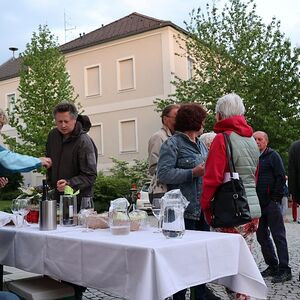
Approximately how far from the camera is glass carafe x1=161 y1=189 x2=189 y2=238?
2.77m

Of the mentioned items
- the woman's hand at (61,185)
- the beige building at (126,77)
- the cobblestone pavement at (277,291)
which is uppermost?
the beige building at (126,77)

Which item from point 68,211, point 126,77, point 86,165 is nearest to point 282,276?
point 86,165

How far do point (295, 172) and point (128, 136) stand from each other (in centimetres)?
1931

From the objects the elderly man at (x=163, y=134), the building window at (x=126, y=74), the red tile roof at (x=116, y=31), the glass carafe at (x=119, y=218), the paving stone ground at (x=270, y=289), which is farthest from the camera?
the building window at (x=126, y=74)

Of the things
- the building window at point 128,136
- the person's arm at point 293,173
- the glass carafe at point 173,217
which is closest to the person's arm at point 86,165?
the glass carafe at point 173,217

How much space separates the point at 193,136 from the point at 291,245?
A: 4877mm

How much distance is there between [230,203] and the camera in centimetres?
334

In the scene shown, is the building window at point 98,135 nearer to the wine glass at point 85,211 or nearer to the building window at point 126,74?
the building window at point 126,74

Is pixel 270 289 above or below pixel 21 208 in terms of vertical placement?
below

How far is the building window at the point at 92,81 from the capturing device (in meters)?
25.4

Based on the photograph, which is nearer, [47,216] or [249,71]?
[47,216]

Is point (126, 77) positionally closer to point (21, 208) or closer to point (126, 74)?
point (126, 74)

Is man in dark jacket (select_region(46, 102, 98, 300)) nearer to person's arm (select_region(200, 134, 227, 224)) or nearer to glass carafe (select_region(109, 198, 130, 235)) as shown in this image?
glass carafe (select_region(109, 198, 130, 235))

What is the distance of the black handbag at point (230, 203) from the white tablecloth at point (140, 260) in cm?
40
